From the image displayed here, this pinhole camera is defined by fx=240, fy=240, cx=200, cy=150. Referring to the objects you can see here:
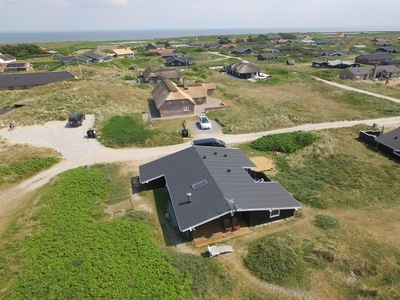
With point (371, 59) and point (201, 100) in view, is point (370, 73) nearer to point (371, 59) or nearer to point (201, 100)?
point (371, 59)

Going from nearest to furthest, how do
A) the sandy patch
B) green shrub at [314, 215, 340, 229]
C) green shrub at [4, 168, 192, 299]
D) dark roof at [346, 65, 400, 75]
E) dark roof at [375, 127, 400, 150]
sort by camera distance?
green shrub at [4, 168, 192, 299] < green shrub at [314, 215, 340, 229] < the sandy patch < dark roof at [375, 127, 400, 150] < dark roof at [346, 65, 400, 75]

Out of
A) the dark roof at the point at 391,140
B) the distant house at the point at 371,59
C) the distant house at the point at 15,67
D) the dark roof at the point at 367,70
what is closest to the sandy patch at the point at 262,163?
the dark roof at the point at 391,140

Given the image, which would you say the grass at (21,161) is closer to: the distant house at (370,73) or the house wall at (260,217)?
the house wall at (260,217)

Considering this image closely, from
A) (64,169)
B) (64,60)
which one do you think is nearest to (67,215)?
(64,169)

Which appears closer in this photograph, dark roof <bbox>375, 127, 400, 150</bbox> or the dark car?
dark roof <bbox>375, 127, 400, 150</bbox>

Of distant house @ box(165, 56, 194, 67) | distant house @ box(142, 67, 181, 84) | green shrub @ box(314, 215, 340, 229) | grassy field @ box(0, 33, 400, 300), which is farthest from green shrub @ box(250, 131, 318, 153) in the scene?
distant house @ box(165, 56, 194, 67)

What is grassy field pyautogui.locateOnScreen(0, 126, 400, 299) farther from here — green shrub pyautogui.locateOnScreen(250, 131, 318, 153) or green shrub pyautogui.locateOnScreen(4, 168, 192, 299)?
green shrub pyautogui.locateOnScreen(250, 131, 318, 153)

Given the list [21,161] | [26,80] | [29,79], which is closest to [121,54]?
[29,79]
